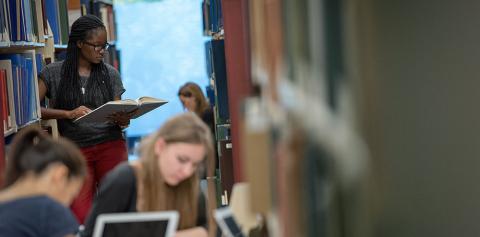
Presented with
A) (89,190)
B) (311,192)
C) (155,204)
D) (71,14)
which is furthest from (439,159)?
(71,14)

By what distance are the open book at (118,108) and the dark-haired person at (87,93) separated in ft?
0.22

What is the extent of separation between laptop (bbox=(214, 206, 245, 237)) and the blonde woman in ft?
0.68

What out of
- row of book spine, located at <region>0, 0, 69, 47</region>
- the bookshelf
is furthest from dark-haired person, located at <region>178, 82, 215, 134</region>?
the bookshelf

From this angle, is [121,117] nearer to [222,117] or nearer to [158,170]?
[222,117]

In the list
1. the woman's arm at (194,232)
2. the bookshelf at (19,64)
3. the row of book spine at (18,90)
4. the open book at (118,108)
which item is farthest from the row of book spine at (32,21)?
the woman's arm at (194,232)

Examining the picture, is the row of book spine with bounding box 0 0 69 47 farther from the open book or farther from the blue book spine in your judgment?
the open book

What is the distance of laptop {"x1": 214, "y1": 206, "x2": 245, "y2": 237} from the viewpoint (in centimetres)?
149

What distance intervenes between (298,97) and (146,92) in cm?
948

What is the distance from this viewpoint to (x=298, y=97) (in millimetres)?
1007

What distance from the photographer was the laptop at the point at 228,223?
1490 mm

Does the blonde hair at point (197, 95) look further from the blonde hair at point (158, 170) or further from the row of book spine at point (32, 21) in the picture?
the blonde hair at point (158, 170)

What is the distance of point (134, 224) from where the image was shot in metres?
1.52

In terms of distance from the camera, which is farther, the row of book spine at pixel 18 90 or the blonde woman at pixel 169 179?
the row of book spine at pixel 18 90

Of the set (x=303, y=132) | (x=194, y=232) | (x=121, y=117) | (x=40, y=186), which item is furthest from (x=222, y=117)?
(x=303, y=132)
